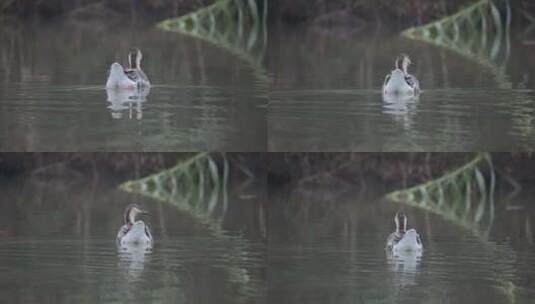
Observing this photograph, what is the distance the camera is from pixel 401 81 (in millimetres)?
8453

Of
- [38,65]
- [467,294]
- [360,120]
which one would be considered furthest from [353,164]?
[38,65]

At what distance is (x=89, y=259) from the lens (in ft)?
27.2

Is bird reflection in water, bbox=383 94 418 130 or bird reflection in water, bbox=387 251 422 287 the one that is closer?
bird reflection in water, bbox=387 251 422 287

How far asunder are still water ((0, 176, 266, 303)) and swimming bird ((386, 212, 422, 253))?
0.50 meters

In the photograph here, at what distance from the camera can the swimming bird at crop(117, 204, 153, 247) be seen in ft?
27.0

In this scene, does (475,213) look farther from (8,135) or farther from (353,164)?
(8,135)

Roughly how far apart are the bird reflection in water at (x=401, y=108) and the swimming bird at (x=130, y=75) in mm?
963

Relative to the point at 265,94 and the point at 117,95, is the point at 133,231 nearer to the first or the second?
the point at 117,95

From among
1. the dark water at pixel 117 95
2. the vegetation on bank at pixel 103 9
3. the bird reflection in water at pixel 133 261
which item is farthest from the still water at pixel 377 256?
the vegetation on bank at pixel 103 9

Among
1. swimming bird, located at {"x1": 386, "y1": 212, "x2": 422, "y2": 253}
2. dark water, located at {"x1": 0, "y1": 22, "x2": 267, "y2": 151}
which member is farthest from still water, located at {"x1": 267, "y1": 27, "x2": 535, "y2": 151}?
swimming bird, located at {"x1": 386, "y1": 212, "x2": 422, "y2": 253}

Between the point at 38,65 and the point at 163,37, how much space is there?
1.66 ft

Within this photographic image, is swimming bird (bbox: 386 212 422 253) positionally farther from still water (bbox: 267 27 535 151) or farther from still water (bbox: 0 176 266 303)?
still water (bbox: 0 176 266 303)

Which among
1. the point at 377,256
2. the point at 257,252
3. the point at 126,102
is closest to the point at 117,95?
the point at 126,102

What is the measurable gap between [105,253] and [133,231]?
0.63 ft
